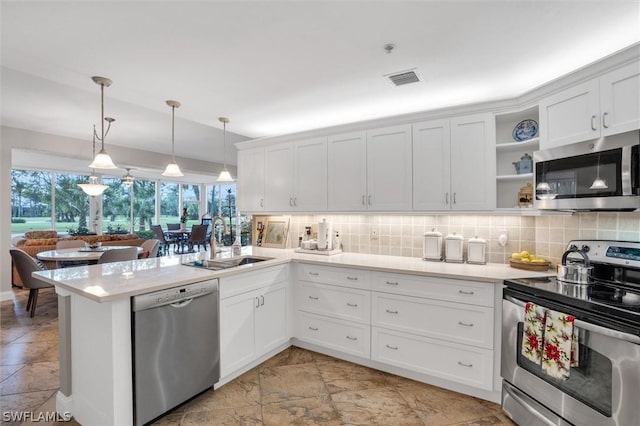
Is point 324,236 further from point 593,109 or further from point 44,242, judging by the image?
point 44,242

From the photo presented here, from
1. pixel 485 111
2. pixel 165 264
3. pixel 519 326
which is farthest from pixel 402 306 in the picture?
pixel 165 264

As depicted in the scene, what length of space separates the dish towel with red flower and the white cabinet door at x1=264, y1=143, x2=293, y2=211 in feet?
8.12

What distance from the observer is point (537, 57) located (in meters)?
2.13

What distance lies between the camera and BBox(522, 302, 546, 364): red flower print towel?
186 centimetres

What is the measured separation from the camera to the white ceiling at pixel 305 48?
5.56ft

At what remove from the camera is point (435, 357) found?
7.98 feet

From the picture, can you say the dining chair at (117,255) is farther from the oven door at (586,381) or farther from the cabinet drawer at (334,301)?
the oven door at (586,381)

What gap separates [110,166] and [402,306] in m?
2.87

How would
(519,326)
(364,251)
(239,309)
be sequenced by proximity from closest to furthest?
(519,326)
(239,309)
(364,251)

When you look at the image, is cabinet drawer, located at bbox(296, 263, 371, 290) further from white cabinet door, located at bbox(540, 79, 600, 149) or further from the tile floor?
white cabinet door, located at bbox(540, 79, 600, 149)

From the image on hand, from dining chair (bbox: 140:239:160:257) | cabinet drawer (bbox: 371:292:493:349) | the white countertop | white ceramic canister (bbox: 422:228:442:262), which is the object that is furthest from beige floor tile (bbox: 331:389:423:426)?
dining chair (bbox: 140:239:160:257)

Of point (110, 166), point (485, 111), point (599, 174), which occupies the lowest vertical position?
point (599, 174)

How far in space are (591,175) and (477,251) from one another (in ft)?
3.45

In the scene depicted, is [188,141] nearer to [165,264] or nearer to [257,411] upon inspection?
[165,264]
